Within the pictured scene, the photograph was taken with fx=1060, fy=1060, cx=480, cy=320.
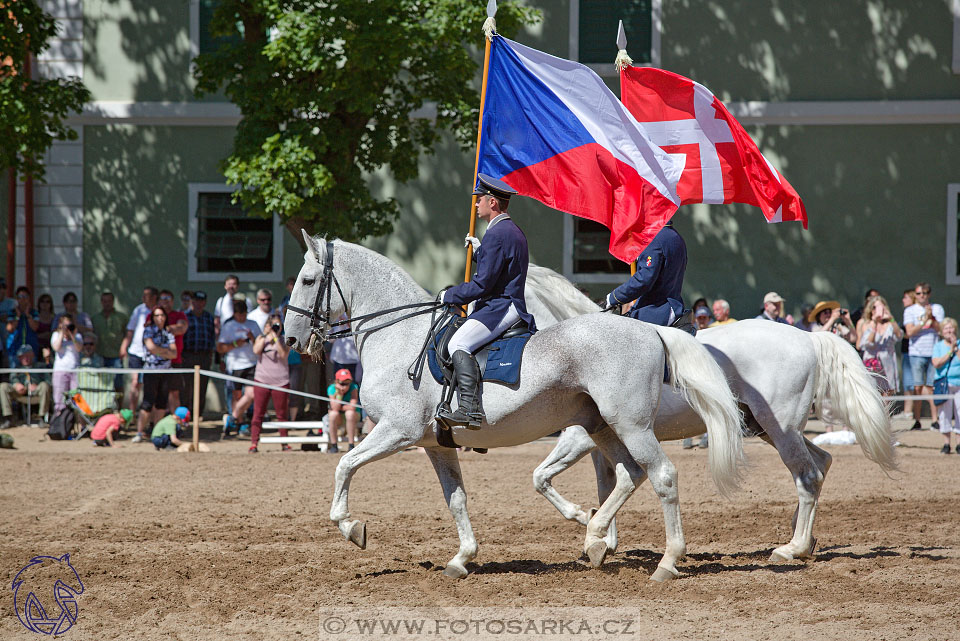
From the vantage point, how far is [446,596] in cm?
663

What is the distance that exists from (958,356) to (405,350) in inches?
397

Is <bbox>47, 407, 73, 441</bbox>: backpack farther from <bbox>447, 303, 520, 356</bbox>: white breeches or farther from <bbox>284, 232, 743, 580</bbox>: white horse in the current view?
<bbox>447, 303, 520, 356</bbox>: white breeches

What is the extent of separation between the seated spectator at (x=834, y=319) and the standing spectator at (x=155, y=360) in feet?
31.7

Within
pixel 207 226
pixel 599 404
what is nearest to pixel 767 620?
pixel 599 404

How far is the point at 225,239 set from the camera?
20000 mm

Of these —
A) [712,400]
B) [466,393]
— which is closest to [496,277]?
[466,393]

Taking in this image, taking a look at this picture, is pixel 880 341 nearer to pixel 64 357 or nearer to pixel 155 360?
pixel 155 360

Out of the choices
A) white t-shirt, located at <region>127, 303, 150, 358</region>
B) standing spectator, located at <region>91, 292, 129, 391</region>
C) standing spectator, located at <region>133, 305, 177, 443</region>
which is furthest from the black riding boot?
standing spectator, located at <region>91, 292, 129, 391</region>

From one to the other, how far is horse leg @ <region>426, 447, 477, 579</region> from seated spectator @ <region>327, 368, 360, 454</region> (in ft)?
22.8

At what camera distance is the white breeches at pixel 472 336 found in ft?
23.0

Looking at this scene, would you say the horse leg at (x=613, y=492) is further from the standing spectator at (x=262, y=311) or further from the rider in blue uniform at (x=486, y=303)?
the standing spectator at (x=262, y=311)

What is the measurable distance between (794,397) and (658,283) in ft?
4.37

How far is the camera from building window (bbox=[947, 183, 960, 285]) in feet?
63.9

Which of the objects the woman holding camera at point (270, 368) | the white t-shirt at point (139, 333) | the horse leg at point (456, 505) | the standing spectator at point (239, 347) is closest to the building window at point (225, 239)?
the white t-shirt at point (139, 333)
